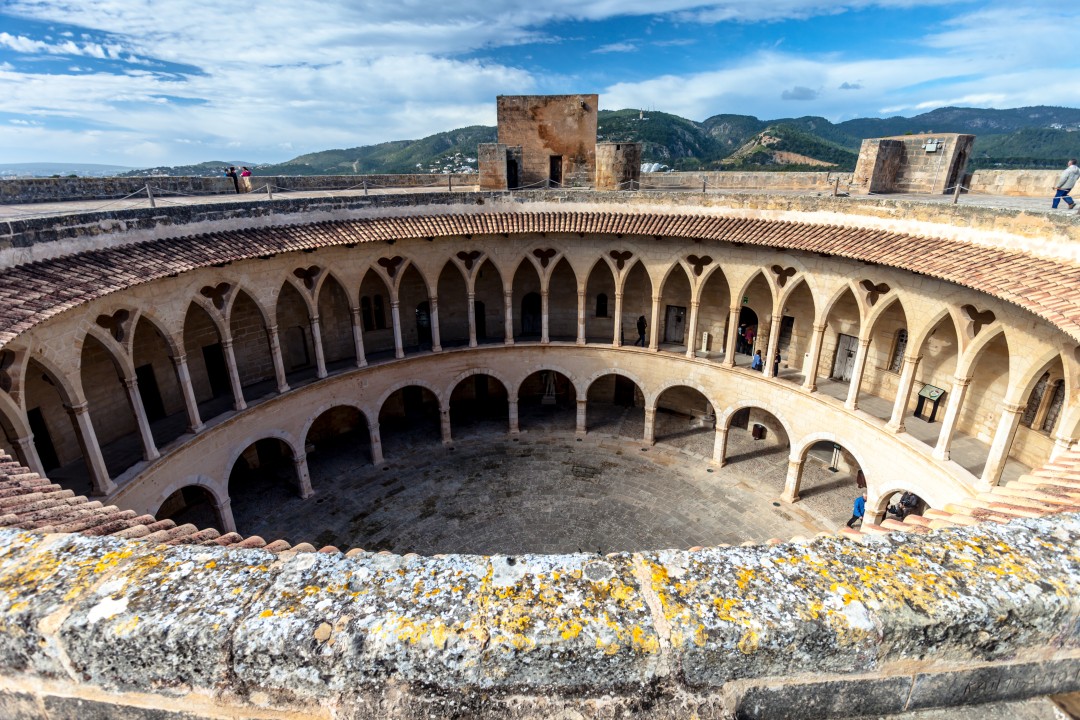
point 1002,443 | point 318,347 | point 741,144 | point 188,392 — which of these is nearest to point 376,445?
point 318,347

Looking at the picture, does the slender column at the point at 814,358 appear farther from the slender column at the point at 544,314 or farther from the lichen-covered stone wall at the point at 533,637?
the lichen-covered stone wall at the point at 533,637

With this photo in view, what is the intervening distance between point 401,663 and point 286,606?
0.66 m

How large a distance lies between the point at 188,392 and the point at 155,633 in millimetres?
14969

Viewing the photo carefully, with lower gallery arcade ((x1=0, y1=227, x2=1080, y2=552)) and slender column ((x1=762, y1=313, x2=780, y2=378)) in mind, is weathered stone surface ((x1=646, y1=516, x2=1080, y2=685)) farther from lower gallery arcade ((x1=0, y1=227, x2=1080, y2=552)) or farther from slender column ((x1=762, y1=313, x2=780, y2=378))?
slender column ((x1=762, y1=313, x2=780, y2=378))

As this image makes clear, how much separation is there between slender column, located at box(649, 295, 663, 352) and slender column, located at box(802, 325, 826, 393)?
18.6ft

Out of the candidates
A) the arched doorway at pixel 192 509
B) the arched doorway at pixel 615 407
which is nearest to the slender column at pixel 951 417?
the arched doorway at pixel 615 407

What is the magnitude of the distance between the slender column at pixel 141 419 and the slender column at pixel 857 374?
1950cm

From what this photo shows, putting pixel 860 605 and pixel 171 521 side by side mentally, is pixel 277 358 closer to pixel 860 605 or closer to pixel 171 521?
pixel 171 521

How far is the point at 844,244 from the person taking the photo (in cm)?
1653

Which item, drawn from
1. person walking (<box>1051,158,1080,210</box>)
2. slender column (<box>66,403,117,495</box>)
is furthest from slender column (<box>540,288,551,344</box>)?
person walking (<box>1051,158,1080,210</box>)

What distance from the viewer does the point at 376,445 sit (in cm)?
2198

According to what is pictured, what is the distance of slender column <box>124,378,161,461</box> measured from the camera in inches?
537

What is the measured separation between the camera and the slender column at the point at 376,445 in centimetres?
2175

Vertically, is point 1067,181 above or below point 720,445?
above
